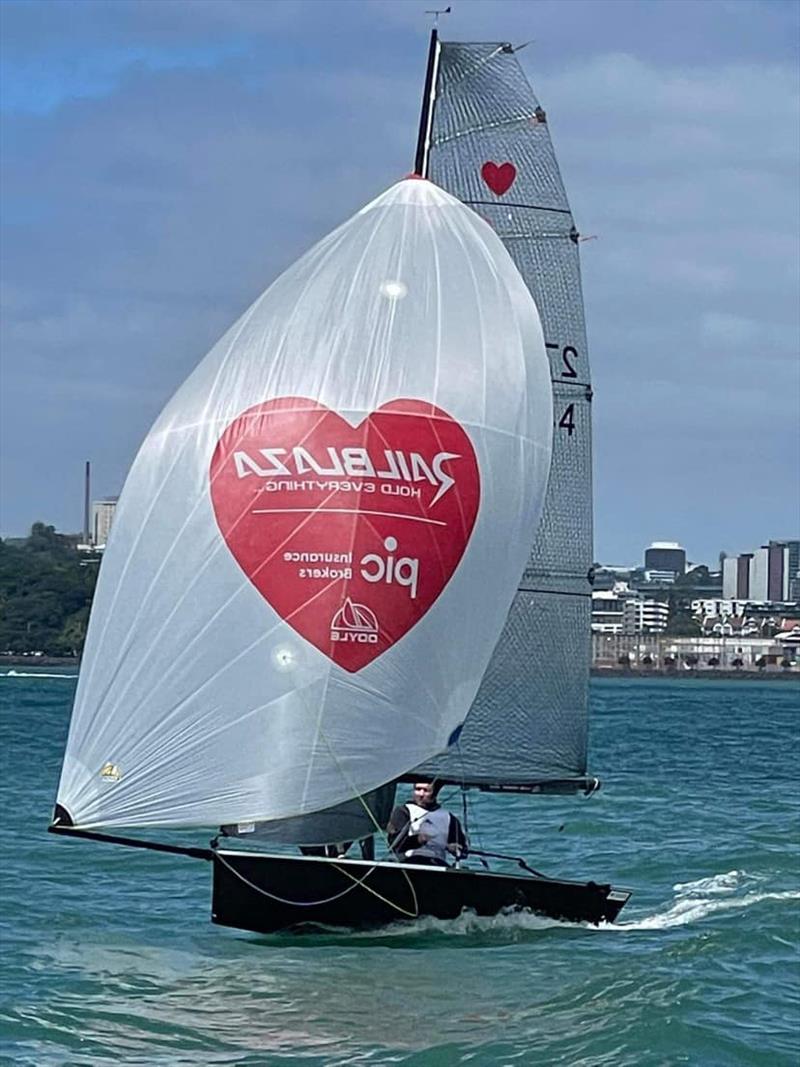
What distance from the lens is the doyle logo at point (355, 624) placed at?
11055 mm

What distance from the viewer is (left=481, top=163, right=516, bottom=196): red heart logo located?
505 inches

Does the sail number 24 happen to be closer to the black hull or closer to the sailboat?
the sailboat

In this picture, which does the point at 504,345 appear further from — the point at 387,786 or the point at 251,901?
the point at 251,901

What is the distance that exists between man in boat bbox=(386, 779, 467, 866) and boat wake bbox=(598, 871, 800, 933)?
3.33ft

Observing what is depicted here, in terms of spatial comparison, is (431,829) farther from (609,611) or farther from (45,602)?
(609,611)

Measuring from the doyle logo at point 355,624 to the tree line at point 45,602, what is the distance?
73910 mm

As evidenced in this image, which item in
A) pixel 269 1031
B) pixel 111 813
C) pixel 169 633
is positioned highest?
pixel 169 633

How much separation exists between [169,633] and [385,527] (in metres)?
1.19

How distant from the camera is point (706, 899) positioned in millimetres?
14367

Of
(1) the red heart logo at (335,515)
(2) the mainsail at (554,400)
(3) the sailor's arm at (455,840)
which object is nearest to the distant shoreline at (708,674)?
(2) the mainsail at (554,400)

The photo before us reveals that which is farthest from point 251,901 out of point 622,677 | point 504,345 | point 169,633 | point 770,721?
point 622,677

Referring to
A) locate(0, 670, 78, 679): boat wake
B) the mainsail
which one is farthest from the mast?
locate(0, 670, 78, 679): boat wake

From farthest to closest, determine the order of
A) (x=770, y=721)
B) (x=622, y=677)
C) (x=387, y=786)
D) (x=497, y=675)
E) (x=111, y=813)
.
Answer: (x=622, y=677) < (x=770, y=721) < (x=497, y=675) < (x=387, y=786) < (x=111, y=813)

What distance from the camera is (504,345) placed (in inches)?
463
